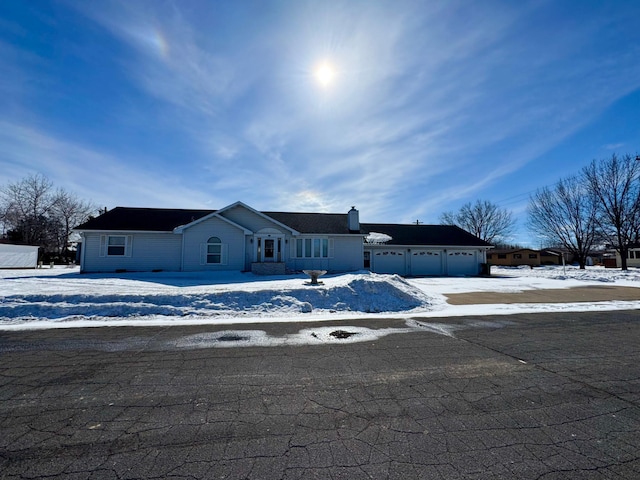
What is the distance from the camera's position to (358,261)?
24.4 meters

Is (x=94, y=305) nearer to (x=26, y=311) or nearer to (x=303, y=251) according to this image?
(x=26, y=311)

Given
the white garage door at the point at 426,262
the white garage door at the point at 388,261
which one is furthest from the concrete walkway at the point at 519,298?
the white garage door at the point at 426,262

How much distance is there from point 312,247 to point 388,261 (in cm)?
807

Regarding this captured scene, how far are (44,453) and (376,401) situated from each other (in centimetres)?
332

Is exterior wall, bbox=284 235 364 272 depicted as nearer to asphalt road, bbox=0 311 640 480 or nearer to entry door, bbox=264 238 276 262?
entry door, bbox=264 238 276 262

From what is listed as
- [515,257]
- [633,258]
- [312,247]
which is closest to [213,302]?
[312,247]

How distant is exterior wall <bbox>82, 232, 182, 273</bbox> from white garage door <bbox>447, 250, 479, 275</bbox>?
2260cm

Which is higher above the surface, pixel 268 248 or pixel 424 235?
pixel 424 235

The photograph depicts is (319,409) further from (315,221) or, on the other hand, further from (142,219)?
(142,219)

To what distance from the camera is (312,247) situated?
23672 mm

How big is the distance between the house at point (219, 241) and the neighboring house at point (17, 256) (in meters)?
14.9

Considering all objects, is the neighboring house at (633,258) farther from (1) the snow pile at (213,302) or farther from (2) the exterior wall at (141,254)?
(2) the exterior wall at (141,254)

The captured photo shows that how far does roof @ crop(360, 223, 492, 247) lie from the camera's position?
29281 mm

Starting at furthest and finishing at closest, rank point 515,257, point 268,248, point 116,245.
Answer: point 515,257 < point 268,248 < point 116,245
